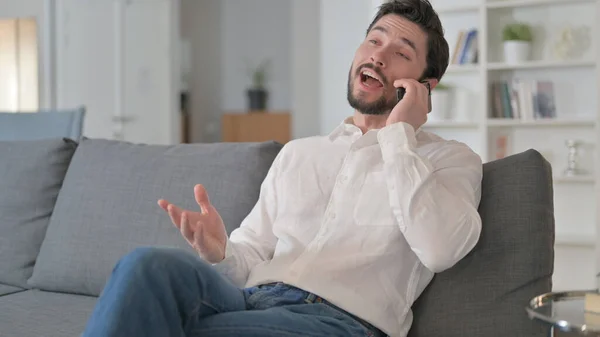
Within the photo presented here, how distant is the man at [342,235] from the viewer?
1202mm

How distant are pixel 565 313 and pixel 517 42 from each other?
10.8ft

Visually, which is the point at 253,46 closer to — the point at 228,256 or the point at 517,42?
the point at 517,42

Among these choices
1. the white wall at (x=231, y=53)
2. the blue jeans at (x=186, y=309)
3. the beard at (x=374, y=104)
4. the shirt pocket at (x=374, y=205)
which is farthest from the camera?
the white wall at (x=231, y=53)

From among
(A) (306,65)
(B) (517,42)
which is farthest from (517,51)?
(A) (306,65)

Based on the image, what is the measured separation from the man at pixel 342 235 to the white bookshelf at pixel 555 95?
2455 mm

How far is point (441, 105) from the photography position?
432 centimetres

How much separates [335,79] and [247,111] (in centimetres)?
317

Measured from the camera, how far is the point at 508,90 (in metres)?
4.19

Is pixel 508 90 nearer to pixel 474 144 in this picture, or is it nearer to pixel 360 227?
pixel 474 144

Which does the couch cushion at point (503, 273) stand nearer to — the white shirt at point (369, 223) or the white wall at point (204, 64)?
the white shirt at point (369, 223)

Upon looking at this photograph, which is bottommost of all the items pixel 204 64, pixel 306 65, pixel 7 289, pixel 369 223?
pixel 7 289

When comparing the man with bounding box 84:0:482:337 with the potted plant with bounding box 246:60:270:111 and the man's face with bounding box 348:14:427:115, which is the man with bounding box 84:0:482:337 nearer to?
the man's face with bounding box 348:14:427:115

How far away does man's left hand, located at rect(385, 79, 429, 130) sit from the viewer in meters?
1.59

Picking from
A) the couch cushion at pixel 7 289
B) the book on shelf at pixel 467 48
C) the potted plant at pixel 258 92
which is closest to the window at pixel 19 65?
the potted plant at pixel 258 92
